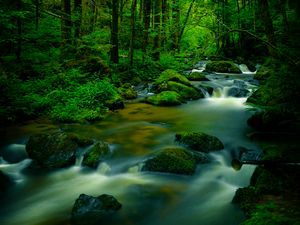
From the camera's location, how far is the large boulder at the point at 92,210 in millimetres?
5535

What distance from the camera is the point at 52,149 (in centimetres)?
812

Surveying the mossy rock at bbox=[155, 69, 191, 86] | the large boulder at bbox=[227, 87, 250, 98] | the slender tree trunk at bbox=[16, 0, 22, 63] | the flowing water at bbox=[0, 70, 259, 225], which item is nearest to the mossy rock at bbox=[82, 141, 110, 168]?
the flowing water at bbox=[0, 70, 259, 225]

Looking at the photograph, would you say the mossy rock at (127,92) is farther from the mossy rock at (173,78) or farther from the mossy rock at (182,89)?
the mossy rock at (173,78)

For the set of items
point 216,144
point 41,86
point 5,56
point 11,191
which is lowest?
point 11,191

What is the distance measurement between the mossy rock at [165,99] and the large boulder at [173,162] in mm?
6200

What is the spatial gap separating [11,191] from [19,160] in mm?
1475

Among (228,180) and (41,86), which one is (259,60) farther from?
(228,180)

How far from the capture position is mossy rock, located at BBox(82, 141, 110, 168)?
7.98 metres

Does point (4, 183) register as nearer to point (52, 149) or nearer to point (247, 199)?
point (52, 149)

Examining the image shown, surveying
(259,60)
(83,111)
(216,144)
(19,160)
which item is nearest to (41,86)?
(83,111)

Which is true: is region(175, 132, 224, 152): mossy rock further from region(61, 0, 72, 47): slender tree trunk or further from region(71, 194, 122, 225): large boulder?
region(61, 0, 72, 47): slender tree trunk

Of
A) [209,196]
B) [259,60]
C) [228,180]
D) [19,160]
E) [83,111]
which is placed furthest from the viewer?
[259,60]

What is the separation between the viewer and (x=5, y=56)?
48.1ft

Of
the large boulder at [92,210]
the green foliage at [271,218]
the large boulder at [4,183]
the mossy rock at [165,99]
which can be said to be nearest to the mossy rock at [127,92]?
the mossy rock at [165,99]
